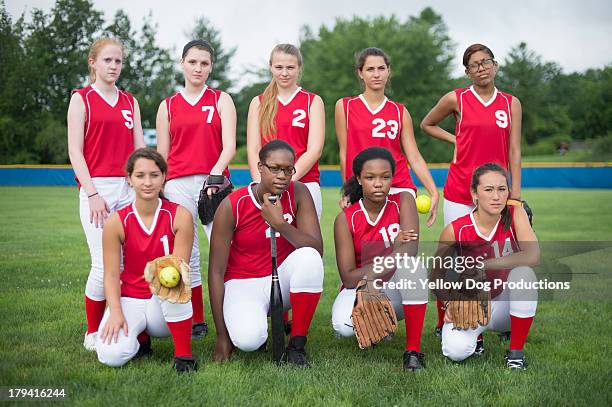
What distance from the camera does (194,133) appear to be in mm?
4258

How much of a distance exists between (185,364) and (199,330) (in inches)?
36.4

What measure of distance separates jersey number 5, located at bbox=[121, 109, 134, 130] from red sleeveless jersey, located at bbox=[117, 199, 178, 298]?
0.73m

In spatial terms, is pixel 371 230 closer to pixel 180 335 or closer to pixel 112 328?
pixel 180 335

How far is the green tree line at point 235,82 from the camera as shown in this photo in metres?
29.9

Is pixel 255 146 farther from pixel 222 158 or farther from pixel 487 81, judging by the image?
pixel 487 81

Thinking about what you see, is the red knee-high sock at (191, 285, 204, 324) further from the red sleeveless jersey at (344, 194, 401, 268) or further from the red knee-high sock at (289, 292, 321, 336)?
the red sleeveless jersey at (344, 194, 401, 268)

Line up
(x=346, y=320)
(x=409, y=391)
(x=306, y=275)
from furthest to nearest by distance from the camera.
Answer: (x=346, y=320)
(x=306, y=275)
(x=409, y=391)

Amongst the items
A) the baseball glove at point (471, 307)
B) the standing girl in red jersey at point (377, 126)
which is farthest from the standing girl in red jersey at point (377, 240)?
the standing girl in red jersey at point (377, 126)

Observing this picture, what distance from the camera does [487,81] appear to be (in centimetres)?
431

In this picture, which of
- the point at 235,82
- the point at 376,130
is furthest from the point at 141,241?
the point at 235,82

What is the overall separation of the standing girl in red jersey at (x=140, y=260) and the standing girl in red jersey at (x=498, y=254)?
155 centimetres

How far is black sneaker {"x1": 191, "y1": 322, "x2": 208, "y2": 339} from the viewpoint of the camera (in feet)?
13.9

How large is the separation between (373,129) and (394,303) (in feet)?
4.12

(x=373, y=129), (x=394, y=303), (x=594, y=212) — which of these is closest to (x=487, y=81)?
(x=373, y=129)
